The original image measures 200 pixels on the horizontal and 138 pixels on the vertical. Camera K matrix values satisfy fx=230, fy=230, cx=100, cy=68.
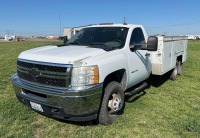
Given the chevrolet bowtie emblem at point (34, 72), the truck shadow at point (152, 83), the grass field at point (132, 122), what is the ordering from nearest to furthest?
the chevrolet bowtie emblem at point (34, 72)
the grass field at point (132, 122)
the truck shadow at point (152, 83)

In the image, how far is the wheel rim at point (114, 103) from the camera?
4.48m

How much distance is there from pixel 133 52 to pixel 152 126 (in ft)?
5.45

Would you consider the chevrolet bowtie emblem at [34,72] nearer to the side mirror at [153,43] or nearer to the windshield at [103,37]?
the windshield at [103,37]

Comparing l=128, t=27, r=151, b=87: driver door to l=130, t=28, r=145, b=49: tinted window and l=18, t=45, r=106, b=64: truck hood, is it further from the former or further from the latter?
l=18, t=45, r=106, b=64: truck hood

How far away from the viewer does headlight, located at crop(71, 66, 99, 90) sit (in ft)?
12.0

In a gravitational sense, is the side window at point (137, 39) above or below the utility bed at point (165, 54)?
above

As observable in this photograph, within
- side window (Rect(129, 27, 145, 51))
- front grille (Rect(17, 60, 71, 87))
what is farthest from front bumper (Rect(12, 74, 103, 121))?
side window (Rect(129, 27, 145, 51))

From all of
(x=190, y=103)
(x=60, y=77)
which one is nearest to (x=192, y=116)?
(x=190, y=103)

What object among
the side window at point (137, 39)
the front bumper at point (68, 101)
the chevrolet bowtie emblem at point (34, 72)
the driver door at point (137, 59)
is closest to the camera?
the front bumper at point (68, 101)

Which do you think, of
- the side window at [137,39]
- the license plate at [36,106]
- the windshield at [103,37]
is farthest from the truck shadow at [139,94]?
the windshield at [103,37]

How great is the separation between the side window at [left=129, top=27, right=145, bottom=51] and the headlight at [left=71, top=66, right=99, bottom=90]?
1716 mm

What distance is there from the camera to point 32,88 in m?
4.04

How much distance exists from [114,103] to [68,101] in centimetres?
117

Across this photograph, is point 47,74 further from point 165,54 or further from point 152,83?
point 152,83
